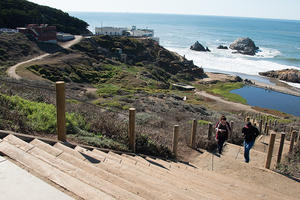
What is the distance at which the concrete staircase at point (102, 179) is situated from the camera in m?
3.27

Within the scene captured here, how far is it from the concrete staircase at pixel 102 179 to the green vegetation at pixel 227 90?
37818mm

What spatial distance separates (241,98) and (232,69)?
1111 inches

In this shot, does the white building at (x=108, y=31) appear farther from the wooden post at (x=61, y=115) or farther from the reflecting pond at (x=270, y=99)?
the wooden post at (x=61, y=115)

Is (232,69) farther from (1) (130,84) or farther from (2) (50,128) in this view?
(2) (50,128)

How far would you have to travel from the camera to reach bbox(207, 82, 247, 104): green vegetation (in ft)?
142

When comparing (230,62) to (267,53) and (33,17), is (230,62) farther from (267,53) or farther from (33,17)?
(33,17)

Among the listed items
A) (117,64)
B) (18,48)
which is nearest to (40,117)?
(18,48)

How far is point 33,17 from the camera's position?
7019cm

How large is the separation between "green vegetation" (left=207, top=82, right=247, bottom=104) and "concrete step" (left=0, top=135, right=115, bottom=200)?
40636mm

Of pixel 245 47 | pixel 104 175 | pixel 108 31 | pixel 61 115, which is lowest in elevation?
pixel 245 47

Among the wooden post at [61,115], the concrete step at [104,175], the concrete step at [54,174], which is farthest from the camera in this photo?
the wooden post at [61,115]

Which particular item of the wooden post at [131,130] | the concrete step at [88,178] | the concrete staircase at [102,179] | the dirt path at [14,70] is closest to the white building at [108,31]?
the dirt path at [14,70]

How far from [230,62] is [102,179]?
3138 inches

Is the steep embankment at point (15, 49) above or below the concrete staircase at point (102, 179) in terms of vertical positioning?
below
